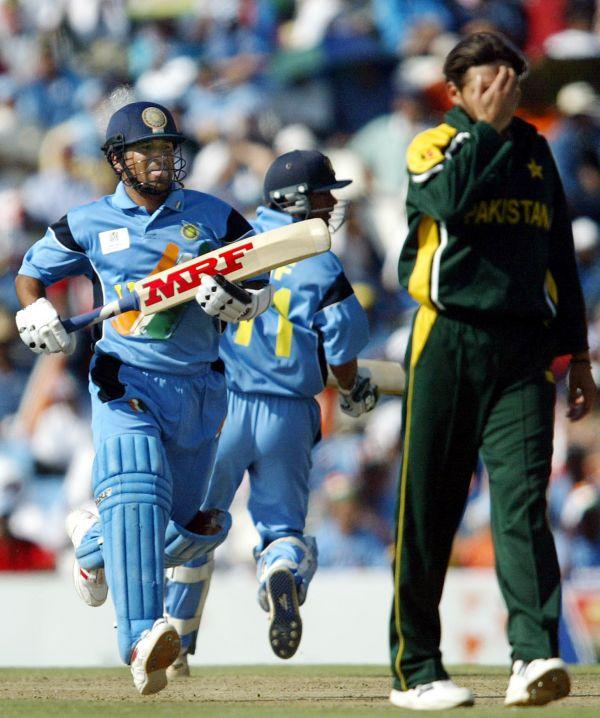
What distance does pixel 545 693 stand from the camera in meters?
3.79

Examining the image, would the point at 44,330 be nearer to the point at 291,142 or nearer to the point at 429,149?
the point at 429,149

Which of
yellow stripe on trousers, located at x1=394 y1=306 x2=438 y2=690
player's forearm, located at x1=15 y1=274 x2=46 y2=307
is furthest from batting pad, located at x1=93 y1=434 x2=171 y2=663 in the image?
yellow stripe on trousers, located at x1=394 y1=306 x2=438 y2=690

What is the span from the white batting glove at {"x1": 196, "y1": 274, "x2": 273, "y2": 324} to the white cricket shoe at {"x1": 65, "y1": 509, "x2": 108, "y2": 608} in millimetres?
999

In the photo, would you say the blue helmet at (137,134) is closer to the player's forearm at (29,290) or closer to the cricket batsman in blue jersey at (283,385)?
the player's forearm at (29,290)

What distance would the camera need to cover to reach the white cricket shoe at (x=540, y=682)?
12.4 ft

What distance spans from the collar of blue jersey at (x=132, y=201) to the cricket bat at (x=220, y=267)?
9.0 inches

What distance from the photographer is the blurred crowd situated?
962 cm

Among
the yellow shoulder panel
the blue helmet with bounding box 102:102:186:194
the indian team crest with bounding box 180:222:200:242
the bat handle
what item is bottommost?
the bat handle

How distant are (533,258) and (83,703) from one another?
1.91m

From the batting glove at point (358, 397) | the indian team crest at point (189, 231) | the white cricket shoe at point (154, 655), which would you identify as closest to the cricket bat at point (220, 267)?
the indian team crest at point (189, 231)

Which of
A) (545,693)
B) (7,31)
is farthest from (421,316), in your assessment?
(7,31)

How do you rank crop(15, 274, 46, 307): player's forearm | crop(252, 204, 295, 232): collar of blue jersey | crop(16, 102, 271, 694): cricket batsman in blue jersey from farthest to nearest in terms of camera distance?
1. crop(252, 204, 295, 232): collar of blue jersey
2. crop(15, 274, 46, 307): player's forearm
3. crop(16, 102, 271, 694): cricket batsman in blue jersey

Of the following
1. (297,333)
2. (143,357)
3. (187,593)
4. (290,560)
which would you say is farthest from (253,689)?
(297,333)

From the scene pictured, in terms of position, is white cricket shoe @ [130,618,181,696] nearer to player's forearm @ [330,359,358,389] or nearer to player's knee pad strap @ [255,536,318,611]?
player's knee pad strap @ [255,536,318,611]
